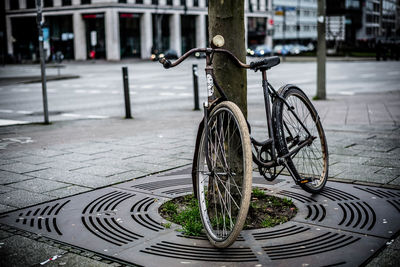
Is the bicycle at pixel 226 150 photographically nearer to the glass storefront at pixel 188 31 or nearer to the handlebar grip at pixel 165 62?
the handlebar grip at pixel 165 62

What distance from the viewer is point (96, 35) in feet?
209

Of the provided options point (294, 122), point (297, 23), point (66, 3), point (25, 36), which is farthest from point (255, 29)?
point (294, 122)

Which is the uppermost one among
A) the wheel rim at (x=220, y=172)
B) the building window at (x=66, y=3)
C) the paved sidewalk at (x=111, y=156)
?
the building window at (x=66, y=3)

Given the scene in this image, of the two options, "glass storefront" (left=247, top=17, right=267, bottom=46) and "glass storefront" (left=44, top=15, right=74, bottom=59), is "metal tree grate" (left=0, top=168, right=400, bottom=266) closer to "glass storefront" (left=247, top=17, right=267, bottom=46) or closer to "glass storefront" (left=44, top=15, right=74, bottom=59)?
"glass storefront" (left=44, top=15, right=74, bottom=59)

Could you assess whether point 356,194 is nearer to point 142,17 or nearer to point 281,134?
point 281,134

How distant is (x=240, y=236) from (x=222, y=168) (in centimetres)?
53

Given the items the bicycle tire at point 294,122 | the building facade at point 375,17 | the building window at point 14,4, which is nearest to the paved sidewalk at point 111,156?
the bicycle tire at point 294,122

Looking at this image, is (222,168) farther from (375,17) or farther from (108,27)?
→ (375,17)

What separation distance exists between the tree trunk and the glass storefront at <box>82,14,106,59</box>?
202ft

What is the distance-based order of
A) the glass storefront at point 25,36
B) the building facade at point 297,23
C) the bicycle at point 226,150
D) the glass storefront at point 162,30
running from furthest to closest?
the building facade at point 297,23
the glass storefront at point 25,36
the glass storefront at point 162,30
the bicycle at point 226,150

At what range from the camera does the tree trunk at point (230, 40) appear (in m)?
3.90

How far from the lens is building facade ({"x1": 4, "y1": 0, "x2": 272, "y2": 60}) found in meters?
63.2

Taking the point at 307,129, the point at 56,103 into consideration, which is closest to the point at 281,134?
the point at 307,129

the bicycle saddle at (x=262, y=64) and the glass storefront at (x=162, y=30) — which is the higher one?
the glass storefront at (x=162, y=30)
